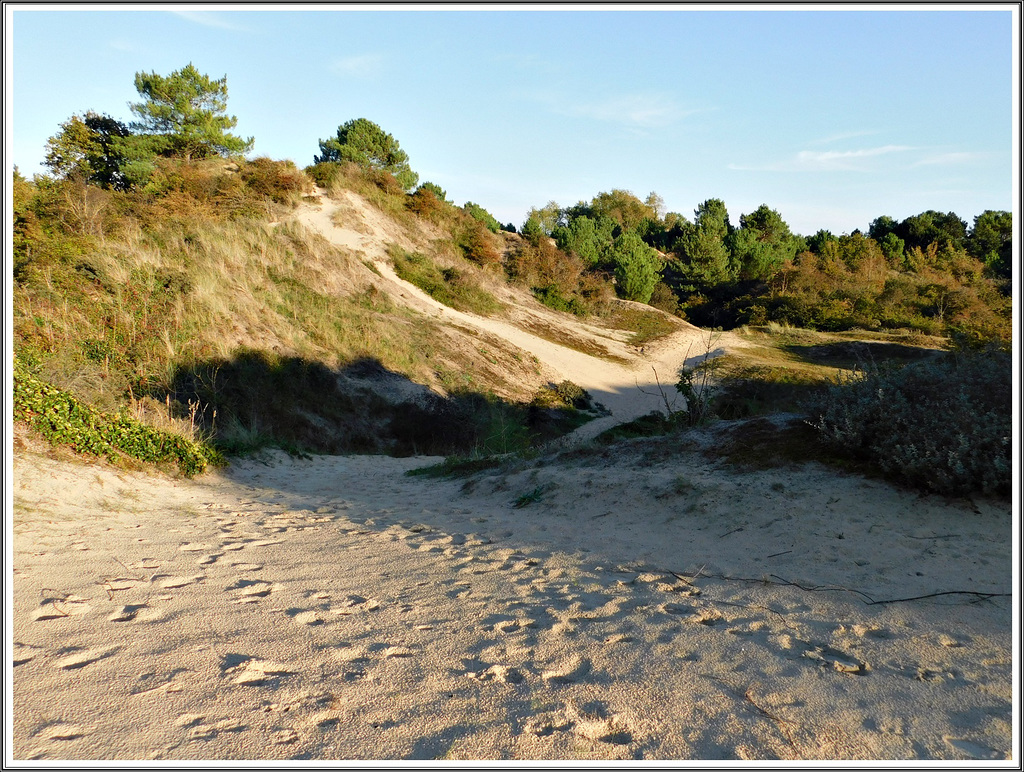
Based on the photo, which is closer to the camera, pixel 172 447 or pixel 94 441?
pixel 94 441

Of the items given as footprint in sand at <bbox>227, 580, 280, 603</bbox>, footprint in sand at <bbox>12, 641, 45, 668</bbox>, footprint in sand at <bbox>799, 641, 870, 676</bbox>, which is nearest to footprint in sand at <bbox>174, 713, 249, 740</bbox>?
footprint in sand at <bbox>12, 641, 45, 668</bbox>

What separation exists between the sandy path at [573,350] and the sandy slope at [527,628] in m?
9.19

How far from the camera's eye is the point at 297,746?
2061mm

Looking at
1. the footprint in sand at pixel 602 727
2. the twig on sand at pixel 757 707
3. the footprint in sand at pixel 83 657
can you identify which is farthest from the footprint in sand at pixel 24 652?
the twig on sand at pixel 757 707

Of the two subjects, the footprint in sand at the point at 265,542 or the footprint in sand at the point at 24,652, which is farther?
the footprint in sand at the point at 265,542

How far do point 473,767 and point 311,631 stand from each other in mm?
1305

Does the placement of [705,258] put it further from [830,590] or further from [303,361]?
[830,590]

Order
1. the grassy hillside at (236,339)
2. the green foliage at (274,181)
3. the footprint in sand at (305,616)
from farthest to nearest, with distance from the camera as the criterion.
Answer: the green foliage at (274,181), the grassy hillside at (236,339), the footprint in sand at (305,616)

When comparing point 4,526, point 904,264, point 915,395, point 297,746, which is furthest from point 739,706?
point 904,264

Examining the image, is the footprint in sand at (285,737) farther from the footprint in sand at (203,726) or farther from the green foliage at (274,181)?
the green foliage at (274,181)

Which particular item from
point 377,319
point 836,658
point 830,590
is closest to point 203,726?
point 836,658

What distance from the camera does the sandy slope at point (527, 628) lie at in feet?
7.11

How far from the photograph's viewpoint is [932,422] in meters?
4.98

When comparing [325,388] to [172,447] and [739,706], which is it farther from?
[739,706]
